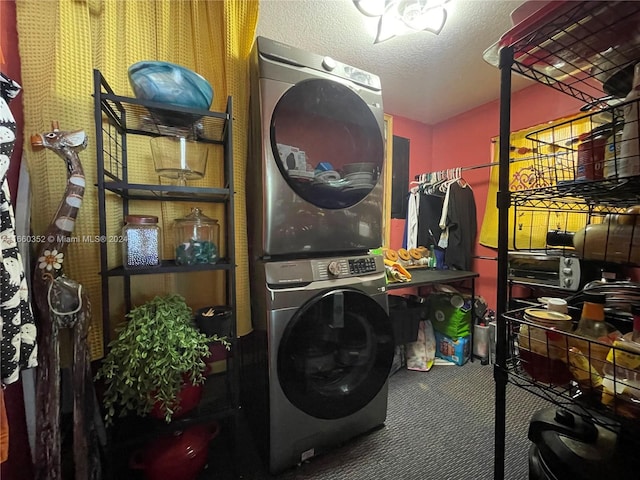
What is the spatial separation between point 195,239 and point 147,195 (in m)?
0.34

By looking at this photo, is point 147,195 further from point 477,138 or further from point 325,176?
point 477,138

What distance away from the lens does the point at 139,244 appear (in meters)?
0.97

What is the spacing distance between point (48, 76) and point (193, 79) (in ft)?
1.65

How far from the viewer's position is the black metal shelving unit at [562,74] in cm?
60

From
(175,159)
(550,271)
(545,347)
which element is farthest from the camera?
(550,271)

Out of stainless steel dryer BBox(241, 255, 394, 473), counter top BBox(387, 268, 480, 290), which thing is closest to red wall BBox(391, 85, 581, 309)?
counter top BBox(387, 268, 480, 290)

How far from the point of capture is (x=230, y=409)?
105 cm

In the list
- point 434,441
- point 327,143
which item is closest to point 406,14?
point 327,143

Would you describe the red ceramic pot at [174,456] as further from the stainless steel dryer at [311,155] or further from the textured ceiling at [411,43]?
the textured ceiling at [411,43]

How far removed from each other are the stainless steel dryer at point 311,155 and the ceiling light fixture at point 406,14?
14.5 inches

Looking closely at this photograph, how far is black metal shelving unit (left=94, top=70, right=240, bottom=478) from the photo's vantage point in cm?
88

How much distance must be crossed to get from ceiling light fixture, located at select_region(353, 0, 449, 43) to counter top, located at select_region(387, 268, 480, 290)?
1.49 m

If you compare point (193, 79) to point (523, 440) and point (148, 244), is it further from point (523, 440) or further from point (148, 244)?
point (523, 440)

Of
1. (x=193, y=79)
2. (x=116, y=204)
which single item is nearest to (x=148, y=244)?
(x=116, y=204)
